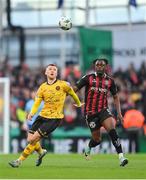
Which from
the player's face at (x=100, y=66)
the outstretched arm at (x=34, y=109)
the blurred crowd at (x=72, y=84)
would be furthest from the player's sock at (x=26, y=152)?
the blurred crowd at (x=72, y=84)

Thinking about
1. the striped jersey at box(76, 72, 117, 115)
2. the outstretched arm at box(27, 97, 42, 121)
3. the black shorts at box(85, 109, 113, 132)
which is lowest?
the black shorts at box(85, 109, 113, 132)

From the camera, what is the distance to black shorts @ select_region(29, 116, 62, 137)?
1814 cm

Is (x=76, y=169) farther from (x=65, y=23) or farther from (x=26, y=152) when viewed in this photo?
(x=65, y=23)

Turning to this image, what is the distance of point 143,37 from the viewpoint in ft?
98.5

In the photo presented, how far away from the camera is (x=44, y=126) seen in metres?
18.2

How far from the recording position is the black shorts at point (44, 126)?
59.5ft

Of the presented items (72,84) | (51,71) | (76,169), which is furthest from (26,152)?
(72,84)

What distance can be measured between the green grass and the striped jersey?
1.26 m

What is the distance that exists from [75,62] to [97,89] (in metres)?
15.2

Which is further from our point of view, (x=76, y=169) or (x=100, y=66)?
(x=100, y=66)

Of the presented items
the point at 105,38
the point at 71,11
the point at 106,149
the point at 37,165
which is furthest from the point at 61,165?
the point at 71,11

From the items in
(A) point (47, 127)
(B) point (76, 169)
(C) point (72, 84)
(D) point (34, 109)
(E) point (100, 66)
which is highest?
(E) point (100, 66)

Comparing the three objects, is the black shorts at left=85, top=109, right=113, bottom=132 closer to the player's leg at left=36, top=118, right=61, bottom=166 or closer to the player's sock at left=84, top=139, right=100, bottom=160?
the player's sock at left=84, top=139, right=100, bottom=160

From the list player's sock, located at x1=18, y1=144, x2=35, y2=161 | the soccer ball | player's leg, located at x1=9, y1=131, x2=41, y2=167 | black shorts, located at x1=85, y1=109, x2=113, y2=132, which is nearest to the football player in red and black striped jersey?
black shorts, located at x1=85, y1=109, x2=113, y2=132
